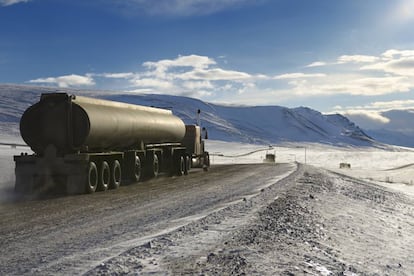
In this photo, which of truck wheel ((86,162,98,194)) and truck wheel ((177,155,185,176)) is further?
truck wheel ((177,155,185,176))

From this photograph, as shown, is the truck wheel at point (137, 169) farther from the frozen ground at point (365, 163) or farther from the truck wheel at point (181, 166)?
the frozen ground at point (365, 163)

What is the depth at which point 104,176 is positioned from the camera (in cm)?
1911

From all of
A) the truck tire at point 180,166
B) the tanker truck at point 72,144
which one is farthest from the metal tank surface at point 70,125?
the truck tire at point 180,166

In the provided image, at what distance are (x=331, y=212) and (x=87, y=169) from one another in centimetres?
832

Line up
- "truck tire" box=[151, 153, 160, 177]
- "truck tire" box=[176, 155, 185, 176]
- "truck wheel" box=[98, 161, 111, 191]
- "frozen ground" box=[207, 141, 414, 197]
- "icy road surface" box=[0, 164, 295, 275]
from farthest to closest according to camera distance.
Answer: "frozen ground" box=[207, 141, 414, 197], "truck tire" box=[176, 155, 185, 176], "truck tire" box=[151, 153, 160, 177], "truck wheel" box=[98, 161, 111, 191], "icy road surface" box=[0, 164, 295, 275]

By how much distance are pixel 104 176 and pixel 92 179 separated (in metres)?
1.08

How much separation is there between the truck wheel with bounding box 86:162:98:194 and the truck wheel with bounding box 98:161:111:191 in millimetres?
339

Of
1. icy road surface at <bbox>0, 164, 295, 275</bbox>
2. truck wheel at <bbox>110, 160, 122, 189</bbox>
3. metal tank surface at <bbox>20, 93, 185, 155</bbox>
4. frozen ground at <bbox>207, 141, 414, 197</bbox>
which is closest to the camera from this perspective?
icy road surface at <bbox>0, 164, 295, 275</bbox>

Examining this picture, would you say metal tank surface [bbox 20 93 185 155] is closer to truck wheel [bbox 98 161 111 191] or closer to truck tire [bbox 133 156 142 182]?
truck wheel [bbox 98 161 111 191]

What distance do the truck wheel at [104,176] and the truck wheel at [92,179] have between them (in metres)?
0.34

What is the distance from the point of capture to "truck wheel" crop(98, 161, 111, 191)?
61.2 ft

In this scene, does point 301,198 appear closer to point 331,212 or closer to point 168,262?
point 331,212

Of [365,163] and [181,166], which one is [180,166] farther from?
[365,163]

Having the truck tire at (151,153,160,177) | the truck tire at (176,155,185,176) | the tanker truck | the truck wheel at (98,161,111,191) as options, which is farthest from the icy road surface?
the truck tire at (176,155,185,176)
